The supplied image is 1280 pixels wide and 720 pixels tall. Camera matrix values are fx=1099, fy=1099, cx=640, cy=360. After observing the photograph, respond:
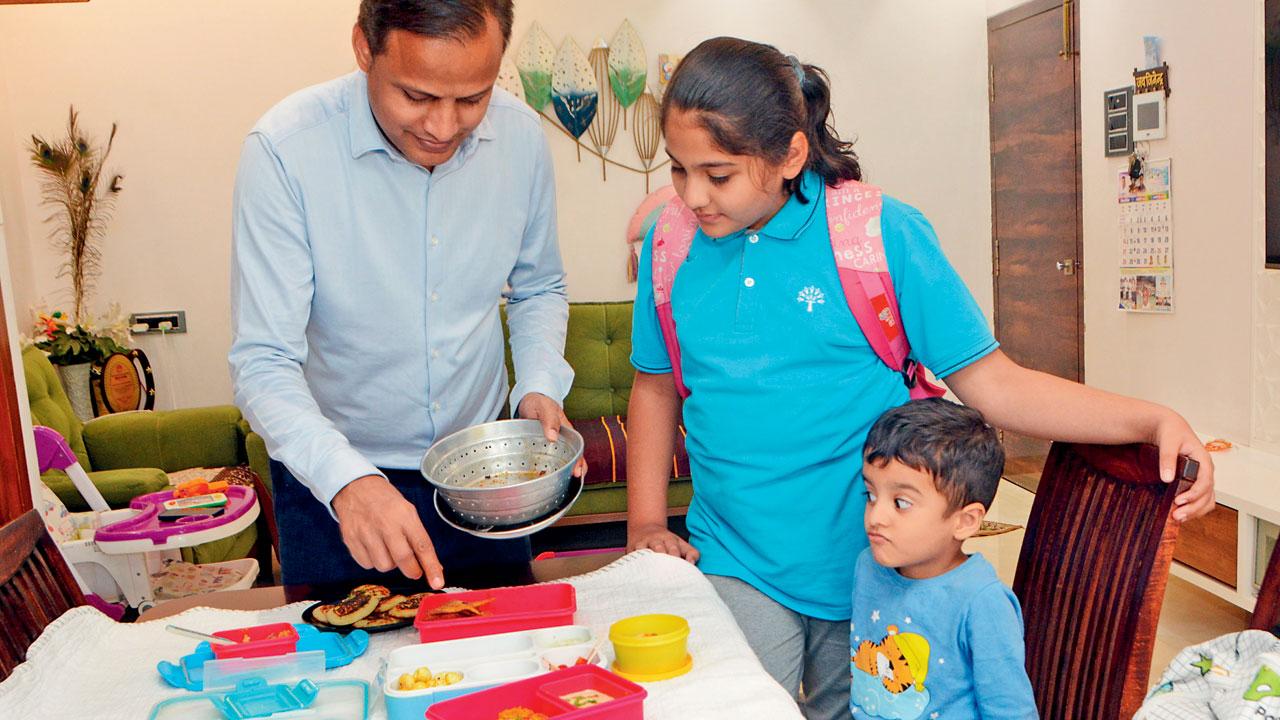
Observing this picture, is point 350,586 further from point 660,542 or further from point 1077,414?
point 1077,414

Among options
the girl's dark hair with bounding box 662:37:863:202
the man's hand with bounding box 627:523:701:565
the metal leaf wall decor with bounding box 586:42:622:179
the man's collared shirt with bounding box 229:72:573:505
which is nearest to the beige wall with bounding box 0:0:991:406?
the metal leaf wall decor with bounding box 586:42:622:179

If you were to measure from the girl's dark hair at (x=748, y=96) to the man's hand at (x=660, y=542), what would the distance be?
1.71 ft

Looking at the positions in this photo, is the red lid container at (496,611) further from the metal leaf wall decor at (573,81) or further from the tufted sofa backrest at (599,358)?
the metal leaf wall decor at (573,81)

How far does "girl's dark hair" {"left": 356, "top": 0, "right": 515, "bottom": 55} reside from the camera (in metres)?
1.35

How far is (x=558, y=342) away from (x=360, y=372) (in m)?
0.34

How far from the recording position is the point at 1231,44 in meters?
3.73

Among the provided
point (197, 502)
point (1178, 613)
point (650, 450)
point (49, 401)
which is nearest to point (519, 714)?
point (650, 450)

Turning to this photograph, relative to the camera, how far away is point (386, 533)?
1269 millimetres

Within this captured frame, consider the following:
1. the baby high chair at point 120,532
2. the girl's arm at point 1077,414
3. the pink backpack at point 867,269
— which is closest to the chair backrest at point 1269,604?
the girl's arm at point 1077,414

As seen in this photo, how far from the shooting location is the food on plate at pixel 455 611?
4.33 feet

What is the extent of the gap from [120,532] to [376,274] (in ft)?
6.91

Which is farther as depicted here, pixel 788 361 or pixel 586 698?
pixel 788 361

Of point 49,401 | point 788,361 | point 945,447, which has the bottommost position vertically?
point 49,401

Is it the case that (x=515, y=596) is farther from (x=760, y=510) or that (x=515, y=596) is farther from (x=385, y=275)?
(x=385, y=275)
